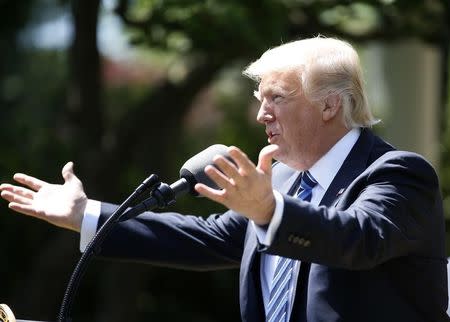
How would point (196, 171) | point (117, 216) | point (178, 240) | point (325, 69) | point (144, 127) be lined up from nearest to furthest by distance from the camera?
1. point (117, 216)
2. point (196, 171)
3. point (325, 69)
4. point (178, 240)
5. point (144, 127)

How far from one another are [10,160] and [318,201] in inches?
171

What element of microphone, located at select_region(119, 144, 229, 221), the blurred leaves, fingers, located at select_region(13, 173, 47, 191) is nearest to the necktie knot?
microphone, located at select_region(119, 144, 229, 221)

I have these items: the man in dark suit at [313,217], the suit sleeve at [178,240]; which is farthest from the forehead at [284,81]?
the suit sleeve at [178,240]

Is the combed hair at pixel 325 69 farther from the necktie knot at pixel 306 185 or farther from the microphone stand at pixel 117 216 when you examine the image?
the microphone stand at pixel 117 216

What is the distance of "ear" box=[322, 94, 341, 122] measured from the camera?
9.66 feet

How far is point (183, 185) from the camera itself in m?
2.74

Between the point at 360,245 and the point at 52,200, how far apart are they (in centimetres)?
111

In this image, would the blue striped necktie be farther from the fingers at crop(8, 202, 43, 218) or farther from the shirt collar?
the fingers at crop(8, 202, 43, 218)

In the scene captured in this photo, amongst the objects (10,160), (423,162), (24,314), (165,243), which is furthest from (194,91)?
(423,162)

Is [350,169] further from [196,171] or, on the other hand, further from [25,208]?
[25,208]

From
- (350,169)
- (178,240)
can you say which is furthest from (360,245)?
(178,240)

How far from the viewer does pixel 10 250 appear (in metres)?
7.39

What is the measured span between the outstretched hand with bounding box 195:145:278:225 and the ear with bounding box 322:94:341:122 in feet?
2.00

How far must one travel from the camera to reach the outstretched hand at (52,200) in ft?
10.00
